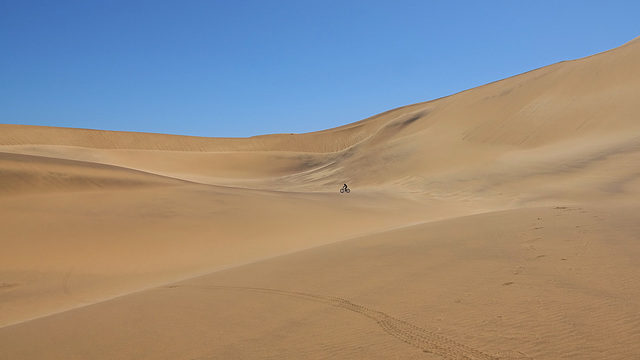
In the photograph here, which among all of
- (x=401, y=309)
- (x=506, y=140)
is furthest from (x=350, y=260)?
(x=506, y=140)

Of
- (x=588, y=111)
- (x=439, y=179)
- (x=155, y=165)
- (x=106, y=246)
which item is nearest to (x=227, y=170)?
(x=155, y=165)

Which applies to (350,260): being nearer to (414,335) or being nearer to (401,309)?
(401,309)

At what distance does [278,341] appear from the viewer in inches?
165

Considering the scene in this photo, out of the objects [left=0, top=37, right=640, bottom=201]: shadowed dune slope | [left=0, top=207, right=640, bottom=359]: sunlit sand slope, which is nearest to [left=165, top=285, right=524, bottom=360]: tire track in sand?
[left=0, top=207, right=640, bottom=359]: sunlit sand slope

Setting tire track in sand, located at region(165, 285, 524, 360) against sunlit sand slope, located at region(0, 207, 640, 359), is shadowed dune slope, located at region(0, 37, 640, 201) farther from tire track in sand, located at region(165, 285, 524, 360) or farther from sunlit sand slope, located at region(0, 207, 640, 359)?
tire track in sand, located at region(165, 285, 524, 360)

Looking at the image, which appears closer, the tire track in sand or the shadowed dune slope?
the tire track in sand

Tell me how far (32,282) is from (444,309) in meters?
7.46

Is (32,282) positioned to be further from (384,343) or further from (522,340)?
(522,340)

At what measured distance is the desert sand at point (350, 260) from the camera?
407 cm

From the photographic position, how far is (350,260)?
7.20m

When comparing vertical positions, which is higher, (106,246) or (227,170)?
(227,170)

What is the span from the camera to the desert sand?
13.3ft

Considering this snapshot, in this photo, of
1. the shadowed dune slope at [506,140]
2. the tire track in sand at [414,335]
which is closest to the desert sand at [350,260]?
the tire track in sand at [414,335]

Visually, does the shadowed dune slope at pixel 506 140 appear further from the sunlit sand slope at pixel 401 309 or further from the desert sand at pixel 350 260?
the sunlit sand slope at pixel 401 309
